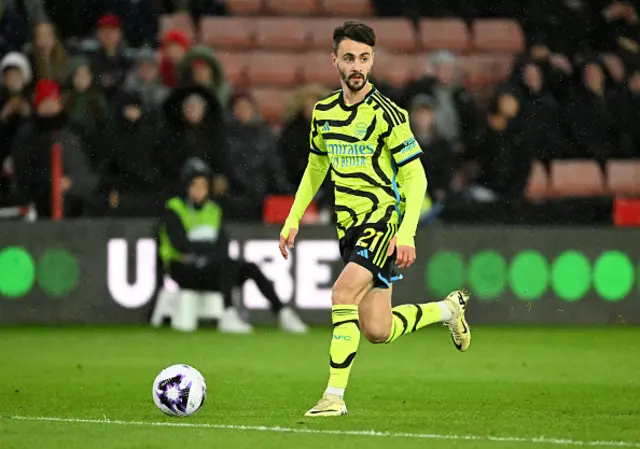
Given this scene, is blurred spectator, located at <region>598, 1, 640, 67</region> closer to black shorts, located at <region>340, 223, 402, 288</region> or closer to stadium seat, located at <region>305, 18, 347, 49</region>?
stadium seat, located at <region>305, 18, 347, 49</region>

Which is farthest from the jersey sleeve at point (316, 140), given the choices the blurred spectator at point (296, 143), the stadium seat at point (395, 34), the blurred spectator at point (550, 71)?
the stadium seat at point (395, 34)

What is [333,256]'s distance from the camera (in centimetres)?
1523

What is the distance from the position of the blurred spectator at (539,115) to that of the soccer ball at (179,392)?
9.85 meters

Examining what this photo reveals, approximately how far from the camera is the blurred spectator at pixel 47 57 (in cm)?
1716

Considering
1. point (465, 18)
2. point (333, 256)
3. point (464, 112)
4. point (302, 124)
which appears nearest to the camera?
point (333, 256)

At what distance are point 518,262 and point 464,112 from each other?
292 cm

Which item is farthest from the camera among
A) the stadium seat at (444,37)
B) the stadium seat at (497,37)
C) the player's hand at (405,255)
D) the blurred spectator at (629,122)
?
the stadium seat at (497,37)

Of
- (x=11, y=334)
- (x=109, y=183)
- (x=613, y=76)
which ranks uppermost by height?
(x=613, y=76)

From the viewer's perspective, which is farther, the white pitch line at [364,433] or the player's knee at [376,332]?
the player's knee at [376,332]

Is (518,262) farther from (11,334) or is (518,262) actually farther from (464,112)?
(11,334)

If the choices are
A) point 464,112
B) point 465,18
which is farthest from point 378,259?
point 465,18

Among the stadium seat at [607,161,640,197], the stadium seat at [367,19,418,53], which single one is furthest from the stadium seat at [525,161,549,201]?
the stadium seat at [367,19,418,53]

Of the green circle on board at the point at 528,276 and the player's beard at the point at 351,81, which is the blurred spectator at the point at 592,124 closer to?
the green circle on board at the point at 528,276

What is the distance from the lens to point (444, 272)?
15383 millimetres
